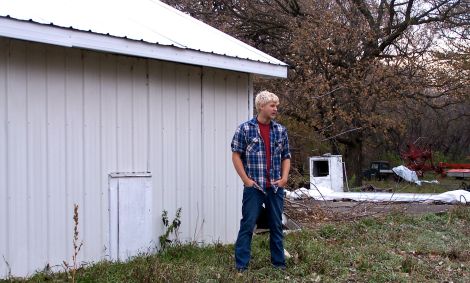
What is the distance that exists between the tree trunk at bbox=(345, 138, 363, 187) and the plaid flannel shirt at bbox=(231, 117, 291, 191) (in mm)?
16050

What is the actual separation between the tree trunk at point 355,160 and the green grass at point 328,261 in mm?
13186

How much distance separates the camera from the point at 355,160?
72.5 ft

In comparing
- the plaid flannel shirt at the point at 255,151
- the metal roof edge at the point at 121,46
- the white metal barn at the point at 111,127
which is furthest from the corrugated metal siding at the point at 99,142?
the plaid flannel shirt at the point at 255,151

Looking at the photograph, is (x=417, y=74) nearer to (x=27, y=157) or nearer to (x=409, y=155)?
(x=409, y=155)

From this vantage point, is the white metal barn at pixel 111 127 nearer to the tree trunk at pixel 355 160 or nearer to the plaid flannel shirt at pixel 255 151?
the plaid flannel shirt at pixel 255 151

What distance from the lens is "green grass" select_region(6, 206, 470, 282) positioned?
5.23 m

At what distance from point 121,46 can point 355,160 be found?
57.2 ft

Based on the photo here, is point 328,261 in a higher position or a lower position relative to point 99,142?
lower

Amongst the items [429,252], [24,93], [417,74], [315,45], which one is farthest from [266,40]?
[24,93]

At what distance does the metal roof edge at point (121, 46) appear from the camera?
4.89m

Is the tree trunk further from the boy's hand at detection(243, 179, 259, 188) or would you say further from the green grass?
the boy's hand at detection(243, 179, 259, 188)

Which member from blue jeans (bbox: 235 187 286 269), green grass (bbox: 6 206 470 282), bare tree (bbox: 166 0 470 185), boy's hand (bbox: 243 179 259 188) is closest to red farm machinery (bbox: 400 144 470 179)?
bare tree (bbox: 166 0 470 185)

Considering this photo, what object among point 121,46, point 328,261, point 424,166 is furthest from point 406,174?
point 121,46

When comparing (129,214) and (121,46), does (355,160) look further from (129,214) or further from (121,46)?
(121,46)
